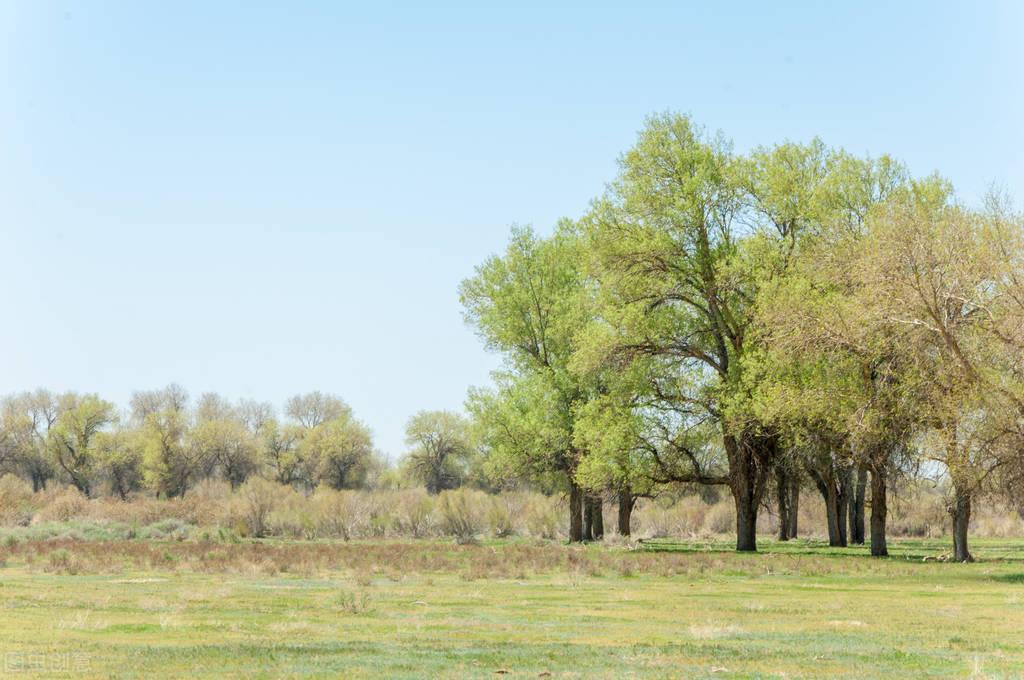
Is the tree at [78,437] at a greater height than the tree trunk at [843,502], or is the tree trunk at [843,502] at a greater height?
the tree at [78,437]

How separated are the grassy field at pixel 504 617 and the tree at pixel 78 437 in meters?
93.2

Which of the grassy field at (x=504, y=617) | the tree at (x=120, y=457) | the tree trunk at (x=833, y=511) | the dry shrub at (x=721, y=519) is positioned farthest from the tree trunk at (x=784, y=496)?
the tree at (x=120, y=457)

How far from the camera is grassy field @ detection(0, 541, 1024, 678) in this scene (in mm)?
14273

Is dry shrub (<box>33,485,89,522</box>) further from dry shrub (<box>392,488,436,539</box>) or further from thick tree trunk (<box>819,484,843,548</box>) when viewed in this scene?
thick tree trunk (<box>819,484,843,548</box>)

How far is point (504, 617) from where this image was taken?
20281 millimetres

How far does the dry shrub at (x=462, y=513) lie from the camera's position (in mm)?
61719

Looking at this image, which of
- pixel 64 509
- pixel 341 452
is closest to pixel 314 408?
pixel 341 452

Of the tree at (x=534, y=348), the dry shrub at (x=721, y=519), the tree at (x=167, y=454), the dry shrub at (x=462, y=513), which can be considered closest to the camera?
the tree at (x=534, y=348)

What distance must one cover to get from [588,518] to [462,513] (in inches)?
299

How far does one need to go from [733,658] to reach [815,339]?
795 inches

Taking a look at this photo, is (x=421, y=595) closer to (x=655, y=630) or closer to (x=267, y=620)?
(x=267, y=620)

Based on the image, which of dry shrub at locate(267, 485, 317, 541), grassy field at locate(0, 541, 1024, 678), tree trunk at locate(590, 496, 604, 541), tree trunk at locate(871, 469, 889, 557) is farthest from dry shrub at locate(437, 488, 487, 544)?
grassy field at locate(0, 541, 1024, 678)

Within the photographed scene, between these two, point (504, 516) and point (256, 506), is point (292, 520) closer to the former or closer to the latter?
point (256, 506)

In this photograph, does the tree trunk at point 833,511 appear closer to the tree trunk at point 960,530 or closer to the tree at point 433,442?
the tree trunk at point 960,530
